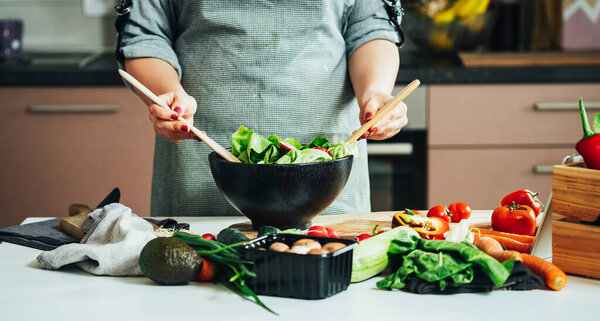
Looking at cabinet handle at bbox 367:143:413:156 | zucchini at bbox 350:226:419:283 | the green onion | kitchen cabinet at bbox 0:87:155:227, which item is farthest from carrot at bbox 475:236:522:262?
kitchen cabinet at bbox 0:87:155:227

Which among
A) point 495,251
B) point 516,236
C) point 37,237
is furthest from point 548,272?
point 37,237

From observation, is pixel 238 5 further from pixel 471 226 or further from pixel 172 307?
pixel 172 307

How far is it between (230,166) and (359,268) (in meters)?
0.31

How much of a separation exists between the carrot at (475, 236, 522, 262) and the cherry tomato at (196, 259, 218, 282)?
380 mm

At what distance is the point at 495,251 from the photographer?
3.43 feet

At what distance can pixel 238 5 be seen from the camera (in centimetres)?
166

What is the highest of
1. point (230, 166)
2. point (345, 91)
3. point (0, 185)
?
point (345, 91)

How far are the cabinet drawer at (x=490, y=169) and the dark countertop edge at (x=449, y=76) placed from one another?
0.79ft

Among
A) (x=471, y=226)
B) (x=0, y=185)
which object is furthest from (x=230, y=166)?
(x=0, y=185)

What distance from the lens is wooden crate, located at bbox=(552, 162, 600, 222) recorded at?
3.39 ft

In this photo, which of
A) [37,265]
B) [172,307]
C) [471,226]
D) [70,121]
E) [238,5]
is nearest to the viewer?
[172,307]

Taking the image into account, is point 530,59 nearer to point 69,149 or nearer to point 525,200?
point 525,200

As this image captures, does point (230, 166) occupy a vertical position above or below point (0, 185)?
above

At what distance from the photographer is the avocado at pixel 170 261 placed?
1001 millimetres
